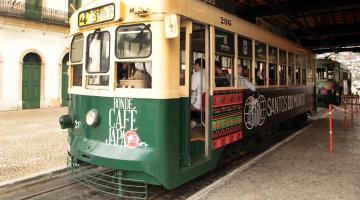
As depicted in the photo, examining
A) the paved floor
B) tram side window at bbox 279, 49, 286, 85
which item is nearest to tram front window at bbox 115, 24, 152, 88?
the paved floor

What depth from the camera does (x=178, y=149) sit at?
472cm

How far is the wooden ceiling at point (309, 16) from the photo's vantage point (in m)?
10.7

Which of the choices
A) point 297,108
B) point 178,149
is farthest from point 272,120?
point 178,149

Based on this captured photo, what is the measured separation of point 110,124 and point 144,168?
2.61ft

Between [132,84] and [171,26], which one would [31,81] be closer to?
[132,84]

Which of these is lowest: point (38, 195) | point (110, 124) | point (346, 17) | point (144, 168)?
point (38, 195)

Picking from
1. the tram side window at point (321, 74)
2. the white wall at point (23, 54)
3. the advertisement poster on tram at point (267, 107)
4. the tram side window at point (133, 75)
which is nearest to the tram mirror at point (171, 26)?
the tram side window at point (133, 75)

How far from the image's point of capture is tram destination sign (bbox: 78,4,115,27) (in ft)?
15.8

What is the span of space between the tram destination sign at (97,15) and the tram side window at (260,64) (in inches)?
136

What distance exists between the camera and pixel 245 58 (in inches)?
262

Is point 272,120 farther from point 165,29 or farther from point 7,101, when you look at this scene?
point 7,101

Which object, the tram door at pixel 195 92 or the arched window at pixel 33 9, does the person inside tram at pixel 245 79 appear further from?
the arched window at pixel 33 9

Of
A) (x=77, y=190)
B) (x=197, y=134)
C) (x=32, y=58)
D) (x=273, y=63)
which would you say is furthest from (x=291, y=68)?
(x=32, y=58)

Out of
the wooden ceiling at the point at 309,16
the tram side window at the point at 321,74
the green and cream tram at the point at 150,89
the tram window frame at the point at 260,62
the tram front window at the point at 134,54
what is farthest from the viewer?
the tram side window at the point at 321,74
